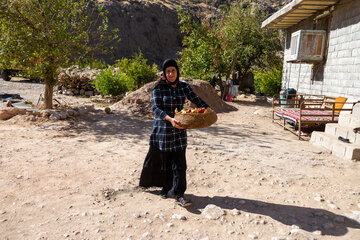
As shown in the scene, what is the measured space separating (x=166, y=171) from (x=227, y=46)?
479 inches

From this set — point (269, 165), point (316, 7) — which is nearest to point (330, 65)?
point (316, 7)

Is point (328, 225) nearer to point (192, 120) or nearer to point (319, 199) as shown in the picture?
point (319, 199)

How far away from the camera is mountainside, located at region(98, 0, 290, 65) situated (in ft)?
111

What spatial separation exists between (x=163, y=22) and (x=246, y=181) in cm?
3690

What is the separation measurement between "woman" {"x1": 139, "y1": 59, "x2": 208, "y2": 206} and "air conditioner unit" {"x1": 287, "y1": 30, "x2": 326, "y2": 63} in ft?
24.1

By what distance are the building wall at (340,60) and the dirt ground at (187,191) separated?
323 centimetres

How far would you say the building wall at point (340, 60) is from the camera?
733cm

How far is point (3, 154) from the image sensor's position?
447 centimetres

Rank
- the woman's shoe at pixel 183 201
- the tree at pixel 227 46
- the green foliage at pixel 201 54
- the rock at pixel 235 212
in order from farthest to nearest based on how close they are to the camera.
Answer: the tree at pixel 227 46
the green foliage at pixel 201 54
the woman's shoe at pixel 183 201
the rock at pixel 235 212

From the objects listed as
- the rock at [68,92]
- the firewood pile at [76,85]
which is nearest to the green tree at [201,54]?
the firewood pile at [76,85]

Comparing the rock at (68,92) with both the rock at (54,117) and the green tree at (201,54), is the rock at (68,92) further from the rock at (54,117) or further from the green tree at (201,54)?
the rock at (54,117)

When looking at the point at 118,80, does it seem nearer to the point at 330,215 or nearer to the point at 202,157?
the point at 202,157

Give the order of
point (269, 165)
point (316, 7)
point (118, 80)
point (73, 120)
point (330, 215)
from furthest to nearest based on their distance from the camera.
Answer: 1. point (118, 80)
2. point (316, 7)
3. point (73, 120)
4. point (269, 165)
5. point (330, 215)

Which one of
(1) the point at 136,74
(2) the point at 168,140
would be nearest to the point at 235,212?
(2) the point at 168,140
